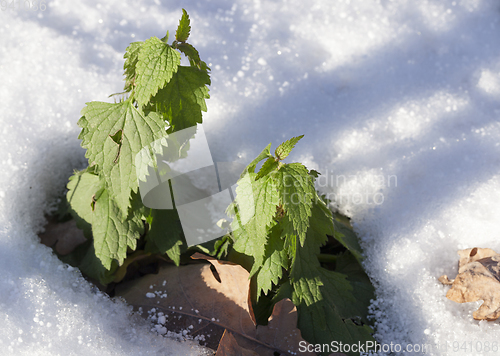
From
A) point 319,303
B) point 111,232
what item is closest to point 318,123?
point 319,303

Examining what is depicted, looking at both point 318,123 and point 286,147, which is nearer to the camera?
point 286,147

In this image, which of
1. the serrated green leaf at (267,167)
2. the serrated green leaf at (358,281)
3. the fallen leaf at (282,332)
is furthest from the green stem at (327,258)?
the serrated green leaf at (267,167)

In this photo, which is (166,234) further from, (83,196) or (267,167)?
(267,167)

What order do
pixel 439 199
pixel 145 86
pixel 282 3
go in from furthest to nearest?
pixel 282 3 < pixel 439 199 < pixel 145 86

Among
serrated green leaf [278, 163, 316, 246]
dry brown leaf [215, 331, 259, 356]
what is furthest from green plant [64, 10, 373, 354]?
dry brown leaf [215, 331, 259, 356]

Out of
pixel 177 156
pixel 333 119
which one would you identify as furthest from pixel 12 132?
pixel 333 119

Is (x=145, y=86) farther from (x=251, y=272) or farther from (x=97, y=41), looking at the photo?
(x=97, y=41)
